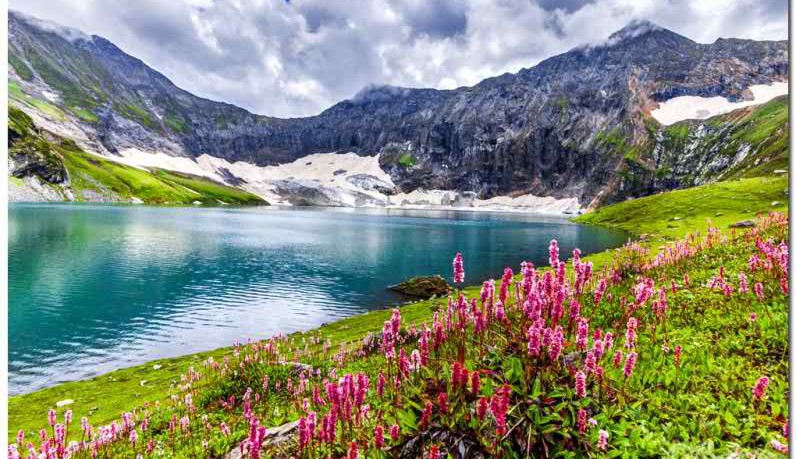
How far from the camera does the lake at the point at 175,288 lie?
28.0 m

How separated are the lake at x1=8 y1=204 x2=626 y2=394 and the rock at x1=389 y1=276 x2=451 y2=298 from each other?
220 cm

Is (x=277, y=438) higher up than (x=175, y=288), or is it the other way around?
(x=277, y=438)

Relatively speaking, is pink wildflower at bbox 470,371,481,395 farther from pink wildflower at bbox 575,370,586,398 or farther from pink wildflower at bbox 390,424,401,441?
pink wildflower at bbox 575,370,586,398

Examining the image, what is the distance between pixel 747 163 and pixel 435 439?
811 feet

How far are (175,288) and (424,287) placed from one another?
2840 centimetres

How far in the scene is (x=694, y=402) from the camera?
5473 mm

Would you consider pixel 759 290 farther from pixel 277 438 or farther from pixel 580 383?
pixel 277 438

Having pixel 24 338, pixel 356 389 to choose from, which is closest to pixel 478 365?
pixel 356 389

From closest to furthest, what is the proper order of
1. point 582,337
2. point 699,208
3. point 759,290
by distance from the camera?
point 582,337 → point 759,290 → point 699,208

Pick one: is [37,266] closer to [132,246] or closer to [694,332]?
[132,246]

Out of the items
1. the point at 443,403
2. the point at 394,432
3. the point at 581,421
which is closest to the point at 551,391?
the point at 581,421

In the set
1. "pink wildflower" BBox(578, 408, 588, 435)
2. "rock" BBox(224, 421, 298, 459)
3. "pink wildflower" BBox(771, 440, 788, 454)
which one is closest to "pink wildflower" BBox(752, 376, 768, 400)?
"pink wildflower" BBox(771, 440, 788, 454)

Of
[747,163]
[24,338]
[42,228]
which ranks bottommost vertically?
[24,338]

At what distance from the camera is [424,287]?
43.6 metres
